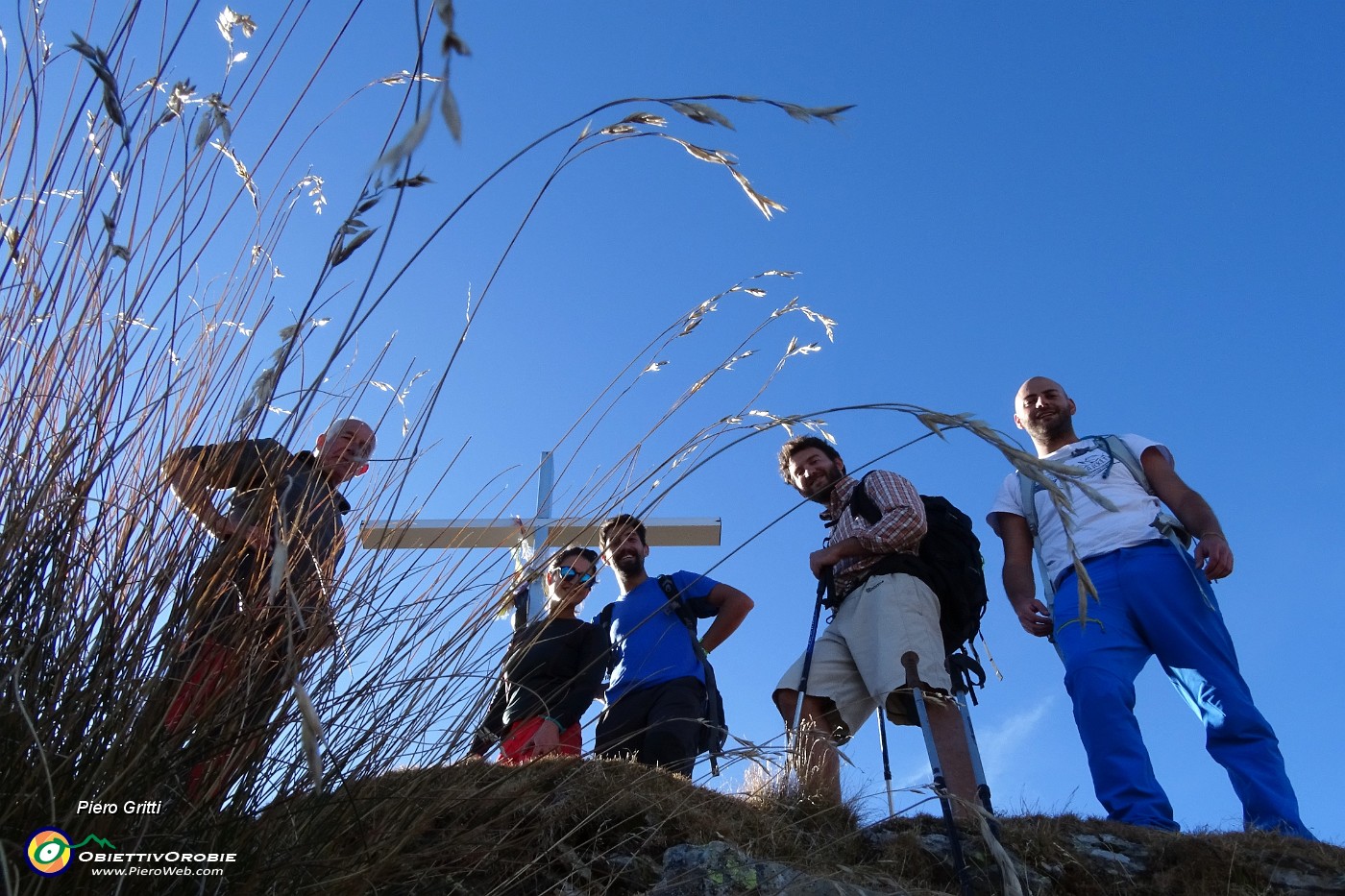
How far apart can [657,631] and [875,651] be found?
1106 mm

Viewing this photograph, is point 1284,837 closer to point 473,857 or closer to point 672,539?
point 473,857

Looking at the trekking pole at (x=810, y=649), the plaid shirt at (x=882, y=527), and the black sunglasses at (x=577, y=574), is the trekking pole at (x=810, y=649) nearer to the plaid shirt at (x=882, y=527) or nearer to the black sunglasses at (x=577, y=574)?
the plaid shirt at (x=882, y=527)

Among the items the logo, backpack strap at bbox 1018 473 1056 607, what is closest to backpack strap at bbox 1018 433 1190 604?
backpack strap at bbox 1018 473 1056 607

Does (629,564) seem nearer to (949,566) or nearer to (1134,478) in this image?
(949,566)

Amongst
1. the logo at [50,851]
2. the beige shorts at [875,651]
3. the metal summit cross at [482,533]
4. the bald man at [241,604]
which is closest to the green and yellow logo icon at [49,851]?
the logo at [50,851]

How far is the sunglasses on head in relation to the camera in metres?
1.88

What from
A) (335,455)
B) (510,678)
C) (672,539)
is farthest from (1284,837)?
(672,539)

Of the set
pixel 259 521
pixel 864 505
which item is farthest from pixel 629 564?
pixel 259 521

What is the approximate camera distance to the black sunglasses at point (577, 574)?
6.16ft

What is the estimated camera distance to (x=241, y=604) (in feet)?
4.49

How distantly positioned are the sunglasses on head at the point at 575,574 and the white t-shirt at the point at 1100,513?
2083mm

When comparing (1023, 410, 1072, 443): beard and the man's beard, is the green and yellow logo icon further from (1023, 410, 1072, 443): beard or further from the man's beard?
(1023, 410, 1072, 443): beard

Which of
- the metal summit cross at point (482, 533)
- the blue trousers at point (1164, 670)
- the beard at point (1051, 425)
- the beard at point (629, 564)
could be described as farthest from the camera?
the beard at point (629, 564)

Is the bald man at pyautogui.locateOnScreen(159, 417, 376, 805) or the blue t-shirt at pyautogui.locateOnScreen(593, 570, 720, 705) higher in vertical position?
the blue t-shirt at pyautogui.locateOnScreen(593, 570, 720, 705)
